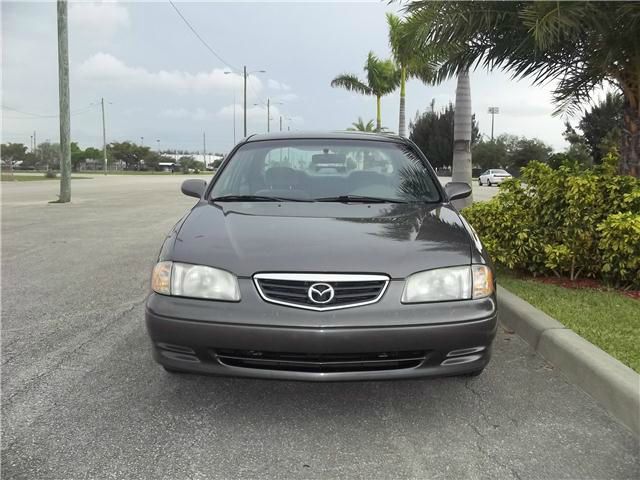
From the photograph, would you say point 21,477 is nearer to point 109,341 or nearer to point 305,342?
point 305,342

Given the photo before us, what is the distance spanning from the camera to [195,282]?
9.06 ft

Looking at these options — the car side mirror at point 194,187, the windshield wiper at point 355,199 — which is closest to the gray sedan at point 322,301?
the windshield wiper at point 355,199

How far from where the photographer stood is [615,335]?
375 cm

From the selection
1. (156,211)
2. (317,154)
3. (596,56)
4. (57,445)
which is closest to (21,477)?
(57,445)

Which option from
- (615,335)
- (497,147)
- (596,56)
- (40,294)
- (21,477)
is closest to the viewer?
(21,477)

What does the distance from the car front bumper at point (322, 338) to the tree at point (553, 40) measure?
3.54 meters

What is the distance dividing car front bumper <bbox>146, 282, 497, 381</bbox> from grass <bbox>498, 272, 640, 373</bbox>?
1283mm

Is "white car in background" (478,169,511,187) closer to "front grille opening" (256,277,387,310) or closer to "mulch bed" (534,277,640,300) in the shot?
"mulch bed" (534,277,640,300)

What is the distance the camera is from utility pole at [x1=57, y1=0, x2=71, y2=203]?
16375mm

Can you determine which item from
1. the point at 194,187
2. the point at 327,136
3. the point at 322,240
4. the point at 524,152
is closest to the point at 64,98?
the point at 194,187

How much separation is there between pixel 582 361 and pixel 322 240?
173 centimetres

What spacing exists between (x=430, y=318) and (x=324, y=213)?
3.37ft

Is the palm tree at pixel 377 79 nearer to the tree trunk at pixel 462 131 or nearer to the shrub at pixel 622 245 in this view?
the tree trunk at pixel 462 131

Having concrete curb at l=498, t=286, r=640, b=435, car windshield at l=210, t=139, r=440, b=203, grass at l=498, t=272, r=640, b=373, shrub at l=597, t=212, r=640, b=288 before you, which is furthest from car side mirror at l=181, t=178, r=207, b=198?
shrub at l=597, t=212, r=640, b=288
